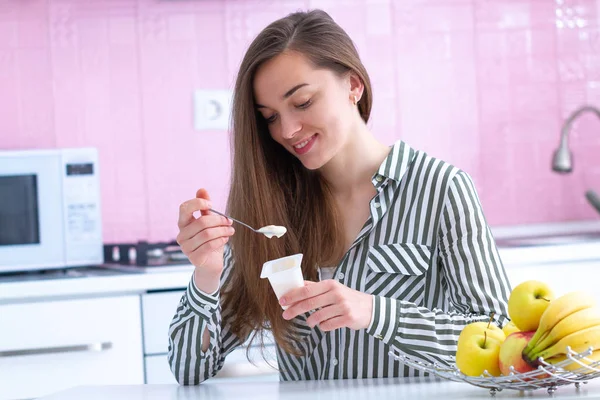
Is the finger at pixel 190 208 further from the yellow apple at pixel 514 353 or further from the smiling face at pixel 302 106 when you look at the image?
the yellow apple at pixel 514 353

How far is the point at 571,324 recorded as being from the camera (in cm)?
100

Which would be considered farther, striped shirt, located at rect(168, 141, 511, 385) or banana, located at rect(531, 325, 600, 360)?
striped shirt, located at rect(168, 141, 511, 385)

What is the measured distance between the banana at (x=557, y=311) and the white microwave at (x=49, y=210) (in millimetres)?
2014

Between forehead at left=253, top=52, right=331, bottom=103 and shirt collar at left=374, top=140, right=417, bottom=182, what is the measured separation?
0.21m

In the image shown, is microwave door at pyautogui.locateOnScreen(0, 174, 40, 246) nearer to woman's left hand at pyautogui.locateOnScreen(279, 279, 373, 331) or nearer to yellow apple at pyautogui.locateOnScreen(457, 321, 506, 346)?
woman's left hand at pyautogui.locateOnScreen(279, 279, 373, 331)

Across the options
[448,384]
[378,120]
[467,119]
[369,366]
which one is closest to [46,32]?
[378,120]

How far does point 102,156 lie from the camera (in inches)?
122

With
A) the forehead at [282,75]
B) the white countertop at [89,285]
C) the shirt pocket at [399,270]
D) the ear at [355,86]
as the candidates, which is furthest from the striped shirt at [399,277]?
the white countertop at [89,285]

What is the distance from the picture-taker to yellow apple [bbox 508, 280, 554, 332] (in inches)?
42.0

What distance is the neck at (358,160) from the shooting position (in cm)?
174

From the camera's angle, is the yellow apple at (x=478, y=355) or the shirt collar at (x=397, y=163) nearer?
the yellow apple at (x=478, y=355)

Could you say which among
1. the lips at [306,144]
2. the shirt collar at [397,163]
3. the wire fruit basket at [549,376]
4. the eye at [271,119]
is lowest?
the wire fruit basket at [549,376]

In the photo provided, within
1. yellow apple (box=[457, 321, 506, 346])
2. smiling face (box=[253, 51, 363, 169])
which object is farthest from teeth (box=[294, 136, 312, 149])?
yellow apple (box=[457, 321, 506, 346])

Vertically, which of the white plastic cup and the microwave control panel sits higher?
the microwave control panel
